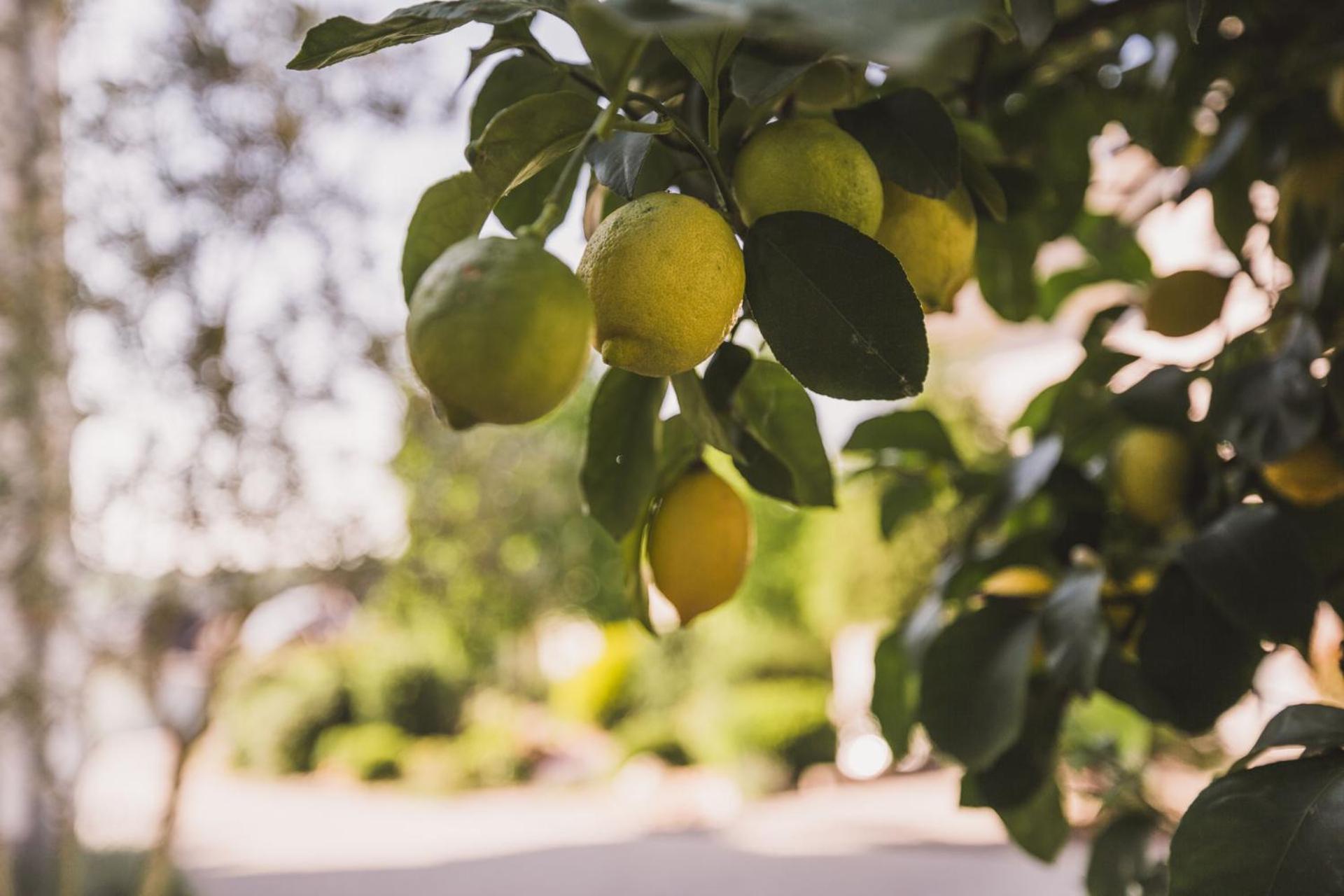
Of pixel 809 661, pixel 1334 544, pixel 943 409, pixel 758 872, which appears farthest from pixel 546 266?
pixel 809 661

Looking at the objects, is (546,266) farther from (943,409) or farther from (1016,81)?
(943,409)

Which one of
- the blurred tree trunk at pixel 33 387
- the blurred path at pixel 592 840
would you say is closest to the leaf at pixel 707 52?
the blurred tree trunk at pixel 33 387

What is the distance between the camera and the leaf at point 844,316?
28 centimetres

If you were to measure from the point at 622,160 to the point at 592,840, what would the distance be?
18.1ft

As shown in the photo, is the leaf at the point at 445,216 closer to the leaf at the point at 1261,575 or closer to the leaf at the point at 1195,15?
the leaf at the point at 1195,15

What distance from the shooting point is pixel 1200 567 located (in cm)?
44

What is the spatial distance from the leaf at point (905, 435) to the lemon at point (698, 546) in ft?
1.01

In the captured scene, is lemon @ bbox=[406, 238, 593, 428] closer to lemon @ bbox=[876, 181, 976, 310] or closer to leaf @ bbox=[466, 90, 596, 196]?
leaf @ bbox=[466, 90, 596, 196]

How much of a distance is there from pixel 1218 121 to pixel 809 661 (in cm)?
608

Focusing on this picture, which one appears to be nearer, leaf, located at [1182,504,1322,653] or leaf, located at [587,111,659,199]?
leaf, located at [587,111,659,199]

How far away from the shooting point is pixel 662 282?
0.84ft

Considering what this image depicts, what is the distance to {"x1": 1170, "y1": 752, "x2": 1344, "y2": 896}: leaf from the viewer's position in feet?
1.05

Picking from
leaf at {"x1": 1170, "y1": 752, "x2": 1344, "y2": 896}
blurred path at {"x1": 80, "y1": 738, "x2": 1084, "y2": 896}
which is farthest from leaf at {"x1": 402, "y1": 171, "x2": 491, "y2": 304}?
blurred path at {"x1": 80, "y1": 738, "x2": 1084, "y2": 896}

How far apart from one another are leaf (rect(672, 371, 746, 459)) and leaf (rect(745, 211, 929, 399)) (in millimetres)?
45
